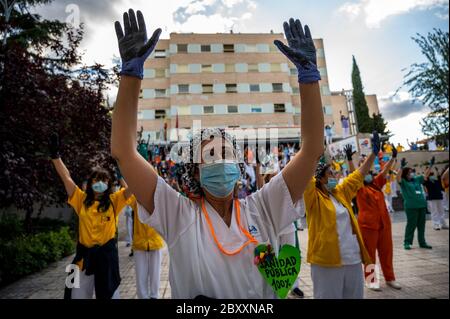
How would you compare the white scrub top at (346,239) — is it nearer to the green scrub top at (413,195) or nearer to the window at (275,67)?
the green scrub top at (413,195)

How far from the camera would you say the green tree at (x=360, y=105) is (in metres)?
41.1

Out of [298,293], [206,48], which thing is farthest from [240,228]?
[206,48]

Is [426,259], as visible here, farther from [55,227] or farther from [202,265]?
[55,227]

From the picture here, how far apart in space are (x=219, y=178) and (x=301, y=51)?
825 millimetres

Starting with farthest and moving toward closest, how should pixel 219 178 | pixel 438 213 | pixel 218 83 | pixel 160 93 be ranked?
pixel 160 93 < pixel 218 83 < pixel 438 213 < pixel 219 178

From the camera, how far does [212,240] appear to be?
1.52 m

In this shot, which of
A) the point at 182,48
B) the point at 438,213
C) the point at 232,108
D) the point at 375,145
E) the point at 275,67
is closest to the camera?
the point at 375,145

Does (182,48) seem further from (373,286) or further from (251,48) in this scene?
(373,286)

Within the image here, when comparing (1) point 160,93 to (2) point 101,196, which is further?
(1) point 160,93

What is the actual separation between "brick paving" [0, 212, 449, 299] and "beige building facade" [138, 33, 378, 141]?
23.4 metres

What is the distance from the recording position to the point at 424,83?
8867 millimetres

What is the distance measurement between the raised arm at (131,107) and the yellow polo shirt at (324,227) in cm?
257

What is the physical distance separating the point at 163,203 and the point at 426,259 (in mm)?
7178

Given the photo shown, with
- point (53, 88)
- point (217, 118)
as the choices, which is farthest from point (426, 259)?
point (217, 118)
